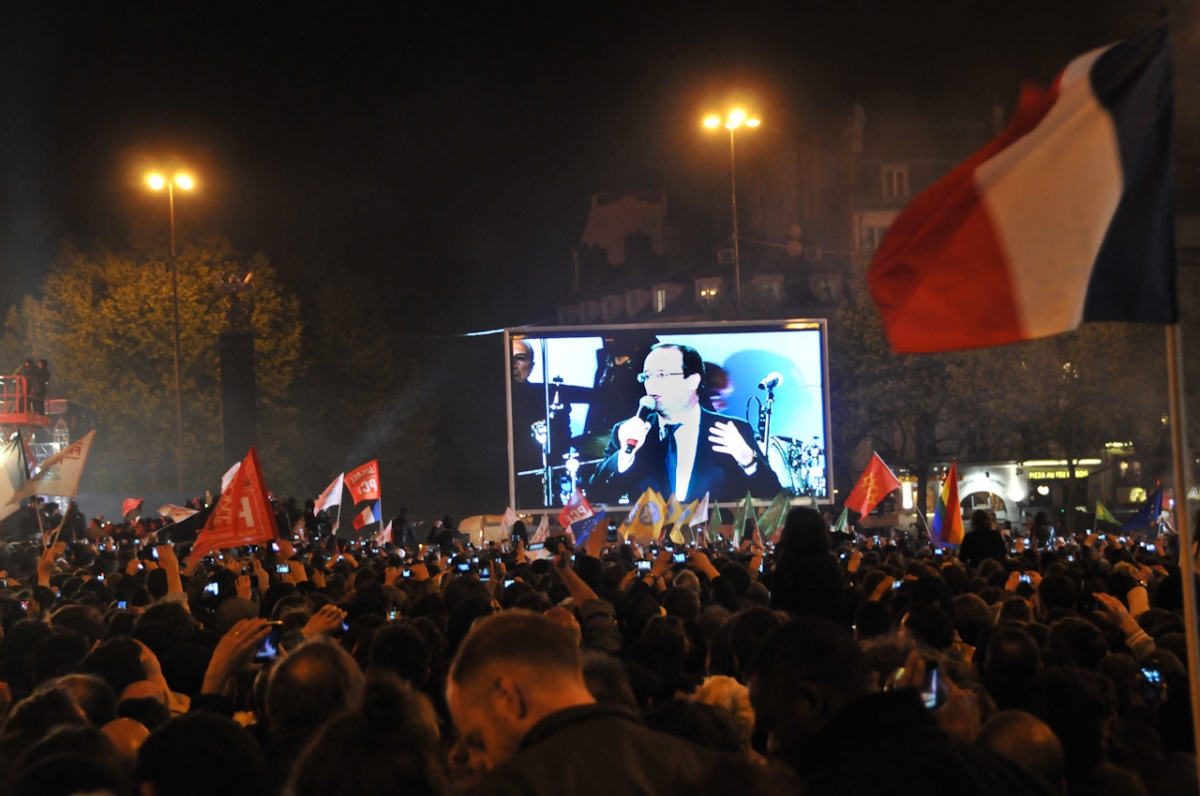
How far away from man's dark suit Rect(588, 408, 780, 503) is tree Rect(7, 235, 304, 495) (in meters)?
13.2

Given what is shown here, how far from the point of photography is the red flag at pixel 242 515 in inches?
465

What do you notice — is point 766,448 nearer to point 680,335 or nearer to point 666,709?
point 680,335

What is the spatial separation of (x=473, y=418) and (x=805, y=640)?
2134 inches

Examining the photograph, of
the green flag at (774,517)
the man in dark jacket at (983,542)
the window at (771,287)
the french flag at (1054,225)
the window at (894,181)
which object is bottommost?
the green flag at (774,517)

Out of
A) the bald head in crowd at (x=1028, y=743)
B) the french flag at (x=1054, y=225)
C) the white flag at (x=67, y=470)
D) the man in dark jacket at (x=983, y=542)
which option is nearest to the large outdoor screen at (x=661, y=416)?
the white flag at (x=67, y=470)

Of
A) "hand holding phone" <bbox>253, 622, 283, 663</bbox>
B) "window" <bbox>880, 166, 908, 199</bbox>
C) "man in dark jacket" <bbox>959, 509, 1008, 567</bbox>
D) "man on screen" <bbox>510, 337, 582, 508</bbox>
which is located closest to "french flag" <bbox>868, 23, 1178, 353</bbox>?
"hand holding phone" <bbox>253, 622, 283, 663</bbox>

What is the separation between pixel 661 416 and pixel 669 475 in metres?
1.64

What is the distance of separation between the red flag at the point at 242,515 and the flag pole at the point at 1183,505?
→ 31.7 ft

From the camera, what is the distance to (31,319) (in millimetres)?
39438

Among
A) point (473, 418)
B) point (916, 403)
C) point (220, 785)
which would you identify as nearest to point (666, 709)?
point (220, 785)

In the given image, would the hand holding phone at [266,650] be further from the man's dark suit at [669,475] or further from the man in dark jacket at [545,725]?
the man's dark suit at [669,475]

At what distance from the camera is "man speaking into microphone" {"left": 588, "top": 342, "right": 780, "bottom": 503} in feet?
105

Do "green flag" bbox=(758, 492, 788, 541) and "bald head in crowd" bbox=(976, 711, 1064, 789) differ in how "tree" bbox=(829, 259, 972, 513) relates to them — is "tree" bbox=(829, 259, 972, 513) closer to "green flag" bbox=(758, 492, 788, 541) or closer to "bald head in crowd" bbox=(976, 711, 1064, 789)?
"green flag" bbox=(758, 492, 788, 541)

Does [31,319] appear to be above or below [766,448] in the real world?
above
